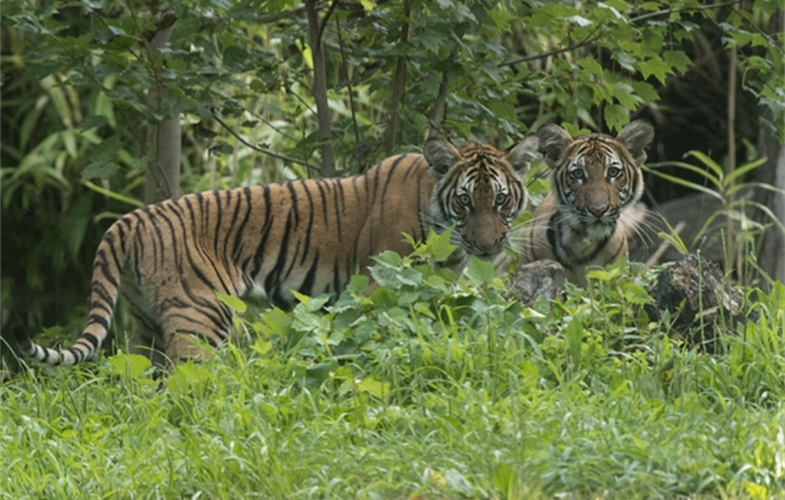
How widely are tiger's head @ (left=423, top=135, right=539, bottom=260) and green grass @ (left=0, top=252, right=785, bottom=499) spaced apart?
69 centimetres

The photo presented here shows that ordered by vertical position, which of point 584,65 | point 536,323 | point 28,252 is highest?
point 584,65

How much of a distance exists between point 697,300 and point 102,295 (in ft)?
7.98

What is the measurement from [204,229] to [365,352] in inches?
56.8

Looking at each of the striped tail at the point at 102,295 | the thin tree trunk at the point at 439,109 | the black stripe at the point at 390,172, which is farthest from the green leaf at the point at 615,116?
the striped tail at the point at 102,295

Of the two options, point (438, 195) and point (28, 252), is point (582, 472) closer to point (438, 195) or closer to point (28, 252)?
point (438, 195)

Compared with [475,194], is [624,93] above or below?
above

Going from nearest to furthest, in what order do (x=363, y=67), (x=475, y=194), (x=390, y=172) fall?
(x=475, y=194), (x=390, y=172), (x=363, y=67)

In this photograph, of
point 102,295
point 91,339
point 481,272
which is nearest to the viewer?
point 481,272

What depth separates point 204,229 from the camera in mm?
5262

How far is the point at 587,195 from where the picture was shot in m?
5.48

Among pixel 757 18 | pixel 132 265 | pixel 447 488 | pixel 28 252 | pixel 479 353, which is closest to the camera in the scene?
pixel 447 488

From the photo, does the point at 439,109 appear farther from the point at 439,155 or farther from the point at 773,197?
the point at 773,197

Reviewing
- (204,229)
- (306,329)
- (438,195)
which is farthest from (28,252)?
(306,329)

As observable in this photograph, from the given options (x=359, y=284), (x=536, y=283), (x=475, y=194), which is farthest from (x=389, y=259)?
(x=475, y=194)
